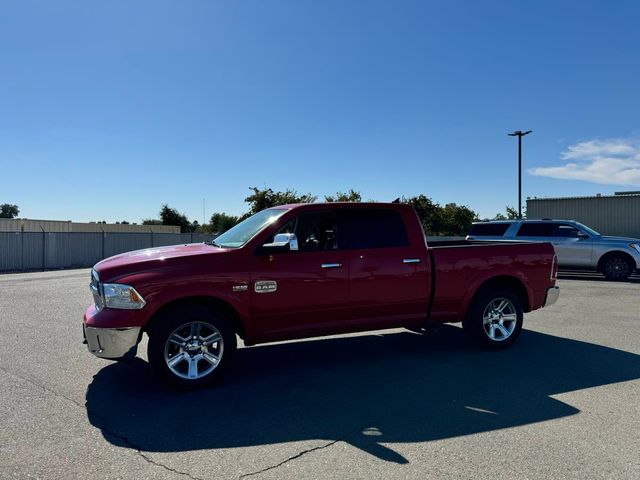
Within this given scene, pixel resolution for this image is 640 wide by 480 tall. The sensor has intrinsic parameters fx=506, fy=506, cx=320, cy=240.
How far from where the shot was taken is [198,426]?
13.9 feet

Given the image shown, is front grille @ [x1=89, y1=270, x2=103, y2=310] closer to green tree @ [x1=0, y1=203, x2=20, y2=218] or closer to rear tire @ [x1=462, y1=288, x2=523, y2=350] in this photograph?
rear tire @ [x1=462, y1=288, x2=523, y2=350]

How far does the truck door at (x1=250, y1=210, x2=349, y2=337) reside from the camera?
5.44 metres

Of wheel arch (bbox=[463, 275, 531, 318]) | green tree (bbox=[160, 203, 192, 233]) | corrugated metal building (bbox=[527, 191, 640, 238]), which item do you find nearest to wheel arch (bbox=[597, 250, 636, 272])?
corrugated metal building (bbox=[527, 191, 640, 238])

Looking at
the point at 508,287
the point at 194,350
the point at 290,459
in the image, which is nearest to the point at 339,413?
the point at 290,459

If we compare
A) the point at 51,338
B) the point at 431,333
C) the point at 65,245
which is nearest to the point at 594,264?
the point at 431,333

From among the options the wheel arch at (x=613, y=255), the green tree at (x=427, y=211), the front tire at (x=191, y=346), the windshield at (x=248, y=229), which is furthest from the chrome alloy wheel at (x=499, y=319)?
the green tree at (x=427, y=211)

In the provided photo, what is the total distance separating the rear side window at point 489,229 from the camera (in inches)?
671

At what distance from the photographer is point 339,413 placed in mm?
4496

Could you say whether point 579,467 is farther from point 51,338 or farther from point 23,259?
point 23,259

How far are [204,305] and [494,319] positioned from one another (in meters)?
3.92

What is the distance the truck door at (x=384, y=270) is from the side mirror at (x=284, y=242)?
0.78 meters

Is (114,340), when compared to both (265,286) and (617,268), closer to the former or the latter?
(265,286)

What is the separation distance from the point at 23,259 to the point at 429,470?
2612 cm

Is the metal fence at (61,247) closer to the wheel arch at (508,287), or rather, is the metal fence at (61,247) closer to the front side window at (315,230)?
the front side window at (315,230)
